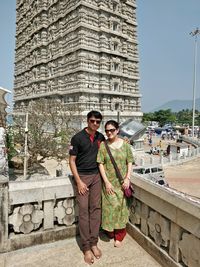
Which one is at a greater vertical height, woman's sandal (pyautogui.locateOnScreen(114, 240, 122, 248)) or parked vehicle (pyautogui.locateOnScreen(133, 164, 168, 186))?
woman's sandal (pyautogui.locateOnScreen(114, 240, 122, 248))

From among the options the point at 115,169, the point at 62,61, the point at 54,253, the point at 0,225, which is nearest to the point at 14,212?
the point at 0,225

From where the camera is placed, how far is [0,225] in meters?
3.63

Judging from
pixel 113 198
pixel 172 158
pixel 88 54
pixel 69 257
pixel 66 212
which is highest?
pixel 88 54

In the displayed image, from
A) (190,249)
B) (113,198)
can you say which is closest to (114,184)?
(113,198)

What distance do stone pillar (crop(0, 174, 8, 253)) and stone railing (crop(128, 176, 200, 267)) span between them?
6.77 ft

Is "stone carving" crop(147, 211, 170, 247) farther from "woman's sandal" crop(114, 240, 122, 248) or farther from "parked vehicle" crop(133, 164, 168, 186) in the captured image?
"parked vehicle" crop(133, 164, 168, 186)

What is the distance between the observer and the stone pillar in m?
3.61

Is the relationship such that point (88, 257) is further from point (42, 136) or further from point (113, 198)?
point (42, 136)

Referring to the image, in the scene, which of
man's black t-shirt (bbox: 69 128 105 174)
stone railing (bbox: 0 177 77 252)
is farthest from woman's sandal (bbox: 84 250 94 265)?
man's black t-shirt (bbox: 69 128 105 174)

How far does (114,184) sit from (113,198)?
0.72 feet

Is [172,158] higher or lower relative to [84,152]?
lower

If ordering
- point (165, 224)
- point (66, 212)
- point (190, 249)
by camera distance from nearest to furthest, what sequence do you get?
point (190, 249) → point (165, 224) → point (66, 212)

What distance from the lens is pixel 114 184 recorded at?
12.9 ft

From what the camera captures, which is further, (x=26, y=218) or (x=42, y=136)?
(x=42, y=136)
